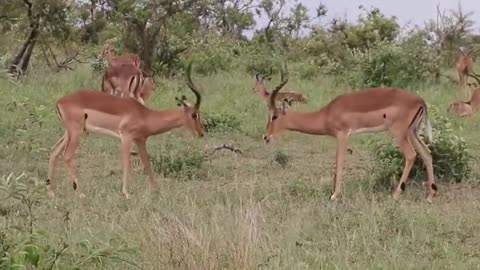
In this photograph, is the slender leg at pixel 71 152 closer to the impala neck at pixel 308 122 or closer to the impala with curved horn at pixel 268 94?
the impala neck at pixel 308 122

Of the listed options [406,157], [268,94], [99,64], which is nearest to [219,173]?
[406,157]

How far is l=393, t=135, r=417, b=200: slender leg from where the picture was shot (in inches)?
260

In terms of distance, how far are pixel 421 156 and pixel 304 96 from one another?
605 centimetres

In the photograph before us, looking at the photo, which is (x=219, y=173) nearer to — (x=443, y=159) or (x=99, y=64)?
(x=443, y=159)

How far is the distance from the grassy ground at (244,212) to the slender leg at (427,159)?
9 centimetres

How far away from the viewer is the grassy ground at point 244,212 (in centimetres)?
403

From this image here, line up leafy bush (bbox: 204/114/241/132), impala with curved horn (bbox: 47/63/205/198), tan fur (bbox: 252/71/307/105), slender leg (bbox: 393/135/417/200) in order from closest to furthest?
slender leg (bbox: 393/135/417/200)
impala with curved horn (bbox: 47/63/205/198)
leafy bush (bbox: 204/114/241/132)
tan fur (bbox: 252/71/307/105)

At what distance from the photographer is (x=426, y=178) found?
23.4 feet

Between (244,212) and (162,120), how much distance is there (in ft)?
7.67

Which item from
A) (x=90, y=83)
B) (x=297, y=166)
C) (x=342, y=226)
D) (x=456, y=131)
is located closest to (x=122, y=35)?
(x=90, y=83)

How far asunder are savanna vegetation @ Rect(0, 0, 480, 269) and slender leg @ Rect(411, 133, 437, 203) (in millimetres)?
80

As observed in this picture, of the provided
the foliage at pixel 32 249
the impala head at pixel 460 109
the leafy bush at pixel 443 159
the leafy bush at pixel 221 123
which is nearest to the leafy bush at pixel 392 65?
the impala head at pixel 460 109

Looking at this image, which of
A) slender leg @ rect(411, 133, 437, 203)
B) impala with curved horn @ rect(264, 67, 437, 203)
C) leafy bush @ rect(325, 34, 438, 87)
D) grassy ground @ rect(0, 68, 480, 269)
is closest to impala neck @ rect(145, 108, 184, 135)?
grassy ground @ rect(0, 68, 480, 269)

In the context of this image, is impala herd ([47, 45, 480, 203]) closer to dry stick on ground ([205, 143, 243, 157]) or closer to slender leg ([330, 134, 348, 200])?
slender leg ([330, 134, 348, 200])
